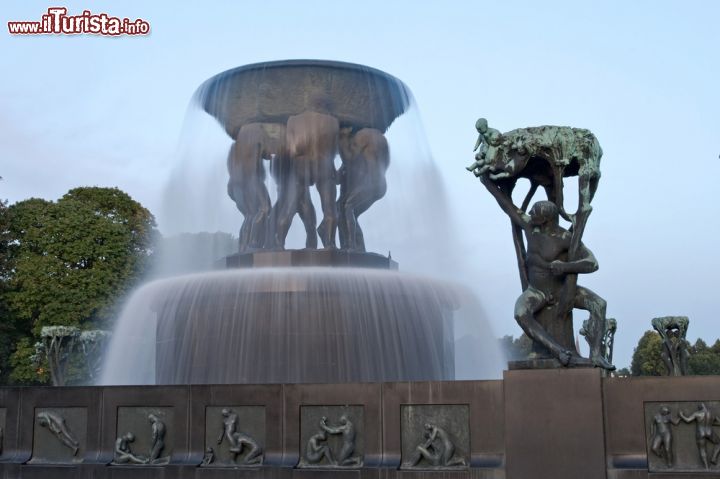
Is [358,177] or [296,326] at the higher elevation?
[358,177]

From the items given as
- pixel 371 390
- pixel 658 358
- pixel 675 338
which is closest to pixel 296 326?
pixel 371 390

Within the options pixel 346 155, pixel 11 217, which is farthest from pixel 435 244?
pixel 11 217

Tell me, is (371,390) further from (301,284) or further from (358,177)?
(358,177)

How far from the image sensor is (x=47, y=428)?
12.7 m

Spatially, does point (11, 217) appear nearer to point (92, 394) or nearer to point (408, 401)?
point (92, 394)

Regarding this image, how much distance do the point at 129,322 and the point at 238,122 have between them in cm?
527

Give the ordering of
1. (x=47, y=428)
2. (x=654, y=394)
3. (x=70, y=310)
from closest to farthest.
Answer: (x=654, y=394) < (x=47, y=428) < (x=70, y=310)

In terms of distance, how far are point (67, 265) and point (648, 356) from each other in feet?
180

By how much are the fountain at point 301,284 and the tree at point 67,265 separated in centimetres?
2162

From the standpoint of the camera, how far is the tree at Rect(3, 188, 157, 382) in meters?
40.6

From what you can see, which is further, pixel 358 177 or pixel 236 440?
pixel 358 177

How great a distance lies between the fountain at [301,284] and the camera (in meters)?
16.9

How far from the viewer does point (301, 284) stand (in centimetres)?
1703

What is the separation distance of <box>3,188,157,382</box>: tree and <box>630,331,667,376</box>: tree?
47.6 meters
